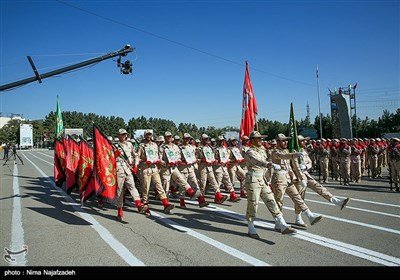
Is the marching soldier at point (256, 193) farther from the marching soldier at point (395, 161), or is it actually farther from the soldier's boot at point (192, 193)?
the marching soldier at point (395, 161)

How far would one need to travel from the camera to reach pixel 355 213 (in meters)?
7.78

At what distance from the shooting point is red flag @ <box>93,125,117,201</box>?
7.62m

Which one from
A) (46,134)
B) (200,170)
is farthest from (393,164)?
(46,134)

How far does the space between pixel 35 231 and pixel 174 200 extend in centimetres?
468

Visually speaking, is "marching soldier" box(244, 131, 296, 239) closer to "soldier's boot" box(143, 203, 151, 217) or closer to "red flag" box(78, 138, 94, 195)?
"soldier's boot" box(143, 203, 151, 217)

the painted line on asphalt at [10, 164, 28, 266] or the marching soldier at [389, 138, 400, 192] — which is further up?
the marching soldier at [389, 138, 400, 192]

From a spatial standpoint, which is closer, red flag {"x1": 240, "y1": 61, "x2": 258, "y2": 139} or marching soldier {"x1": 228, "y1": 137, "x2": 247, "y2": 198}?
marching soldier {"x1": 228, "y1": 137, "x2": 247, "y2": 198}

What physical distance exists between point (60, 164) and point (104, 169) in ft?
20.6

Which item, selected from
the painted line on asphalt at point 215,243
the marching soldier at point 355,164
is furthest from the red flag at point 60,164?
the marching soldier at point 355,164

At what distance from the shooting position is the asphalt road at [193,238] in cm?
472

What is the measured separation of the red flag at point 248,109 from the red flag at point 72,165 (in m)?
6.25

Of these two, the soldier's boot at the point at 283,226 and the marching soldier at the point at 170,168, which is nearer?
the soldier's boot at the point at 283,226

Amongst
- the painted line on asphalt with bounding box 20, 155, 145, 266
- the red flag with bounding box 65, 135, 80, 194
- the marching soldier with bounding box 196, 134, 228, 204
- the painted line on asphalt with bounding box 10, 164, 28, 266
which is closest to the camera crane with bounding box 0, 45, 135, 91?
the red flag with bounding box 65, 135, 80, 194

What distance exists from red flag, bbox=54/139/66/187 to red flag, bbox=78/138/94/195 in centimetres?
306
